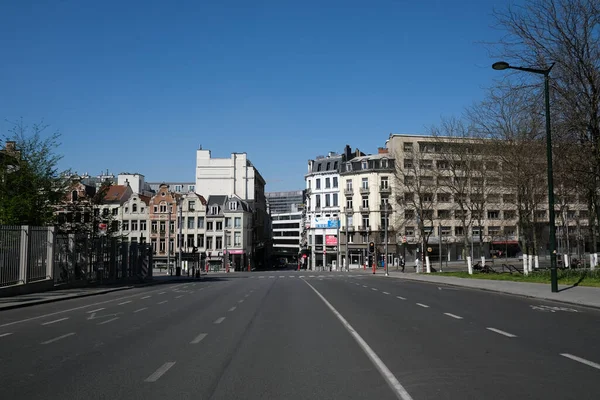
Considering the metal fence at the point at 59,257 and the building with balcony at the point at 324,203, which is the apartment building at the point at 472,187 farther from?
the building with balcony at the point at 324,203

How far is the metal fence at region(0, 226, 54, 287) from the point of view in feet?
77.3

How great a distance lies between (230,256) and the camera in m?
91.1

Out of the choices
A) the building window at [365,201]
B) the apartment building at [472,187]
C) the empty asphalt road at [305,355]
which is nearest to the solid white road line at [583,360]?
the empty asphalt road at [305,355]

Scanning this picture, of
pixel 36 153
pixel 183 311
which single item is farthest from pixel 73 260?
pixel 183 311

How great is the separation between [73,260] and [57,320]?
1686 centimetres

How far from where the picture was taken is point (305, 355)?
9234 millimetres

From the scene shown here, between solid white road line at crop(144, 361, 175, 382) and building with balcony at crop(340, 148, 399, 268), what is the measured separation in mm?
78238

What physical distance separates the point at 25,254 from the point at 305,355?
20.5 m

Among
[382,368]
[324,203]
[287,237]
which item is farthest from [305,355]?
[287,237]

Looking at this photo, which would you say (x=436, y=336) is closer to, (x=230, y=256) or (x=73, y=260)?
(x=73, y=260)

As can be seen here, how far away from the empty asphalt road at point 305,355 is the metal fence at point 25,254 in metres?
8.30

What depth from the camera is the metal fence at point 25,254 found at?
927 inches

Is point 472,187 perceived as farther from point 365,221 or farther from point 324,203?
point 324,203

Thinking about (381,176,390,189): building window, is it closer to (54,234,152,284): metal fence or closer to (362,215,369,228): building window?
(362,215,369,228): building window
